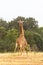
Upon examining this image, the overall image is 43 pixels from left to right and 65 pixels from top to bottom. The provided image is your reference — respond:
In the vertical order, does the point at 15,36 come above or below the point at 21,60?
above

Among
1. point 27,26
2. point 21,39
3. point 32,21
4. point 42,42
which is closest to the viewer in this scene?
point 21,39

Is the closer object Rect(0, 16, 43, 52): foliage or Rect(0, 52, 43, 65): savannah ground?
Rect(0, 52, 43, 65): savannah ground

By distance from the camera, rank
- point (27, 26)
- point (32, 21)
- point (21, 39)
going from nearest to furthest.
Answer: point (21, 39)
point (27, 26)
point (32, 21)

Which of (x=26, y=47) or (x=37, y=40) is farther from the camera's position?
(x=37, y=40)

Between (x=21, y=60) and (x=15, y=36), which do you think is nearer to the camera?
(x=21, y=60)

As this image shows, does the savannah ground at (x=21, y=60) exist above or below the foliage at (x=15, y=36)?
below

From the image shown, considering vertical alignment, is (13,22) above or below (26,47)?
above

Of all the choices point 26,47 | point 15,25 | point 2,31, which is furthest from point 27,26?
point 26,47

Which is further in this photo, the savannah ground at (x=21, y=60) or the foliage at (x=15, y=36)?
the foliage at (x=15, y=36)

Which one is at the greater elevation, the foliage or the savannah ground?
the foliage

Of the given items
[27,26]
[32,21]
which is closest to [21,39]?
[27,26]

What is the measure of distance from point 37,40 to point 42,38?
1.12 meters

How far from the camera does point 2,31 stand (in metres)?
36.0

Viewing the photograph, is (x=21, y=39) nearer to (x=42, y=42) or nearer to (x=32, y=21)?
(x=42, y=42)
